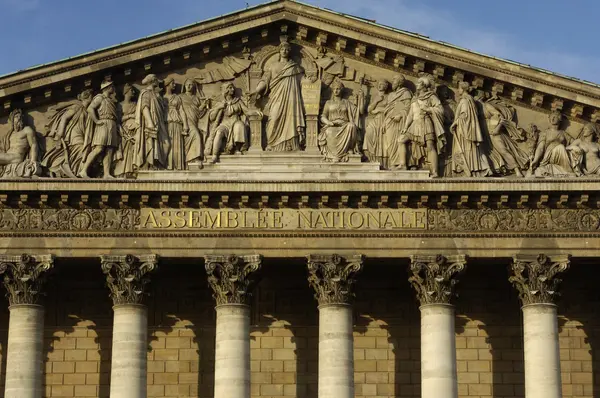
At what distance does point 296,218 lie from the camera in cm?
3816

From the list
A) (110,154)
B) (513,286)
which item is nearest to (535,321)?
(513,286)

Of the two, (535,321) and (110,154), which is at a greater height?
(110,154)

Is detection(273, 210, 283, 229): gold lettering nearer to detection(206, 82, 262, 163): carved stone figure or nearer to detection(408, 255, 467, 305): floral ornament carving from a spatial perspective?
detection(206, 82, 262, 163): carved stone figure

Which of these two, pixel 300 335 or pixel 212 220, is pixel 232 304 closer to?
pixel 212 220

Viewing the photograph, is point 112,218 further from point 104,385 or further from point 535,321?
point 535,321

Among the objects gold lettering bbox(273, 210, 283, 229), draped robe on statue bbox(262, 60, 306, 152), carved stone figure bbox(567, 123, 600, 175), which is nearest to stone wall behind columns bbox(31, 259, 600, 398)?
gold lettering bbox(273, 210, 283, 229)

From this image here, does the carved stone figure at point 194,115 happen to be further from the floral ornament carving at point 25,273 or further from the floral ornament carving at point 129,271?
the floral ornament carving at point 25,273

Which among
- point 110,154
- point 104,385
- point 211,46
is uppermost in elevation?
point 211,46

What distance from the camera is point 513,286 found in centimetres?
3900

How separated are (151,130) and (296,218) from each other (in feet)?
12.9

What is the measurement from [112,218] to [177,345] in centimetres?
369

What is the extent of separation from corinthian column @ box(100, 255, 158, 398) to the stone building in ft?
0.16

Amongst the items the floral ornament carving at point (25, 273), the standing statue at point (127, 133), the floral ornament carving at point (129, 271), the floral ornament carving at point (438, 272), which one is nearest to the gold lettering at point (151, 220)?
the floral ornament carving at point (129, 271)

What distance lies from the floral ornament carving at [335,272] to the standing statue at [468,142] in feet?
10.6
